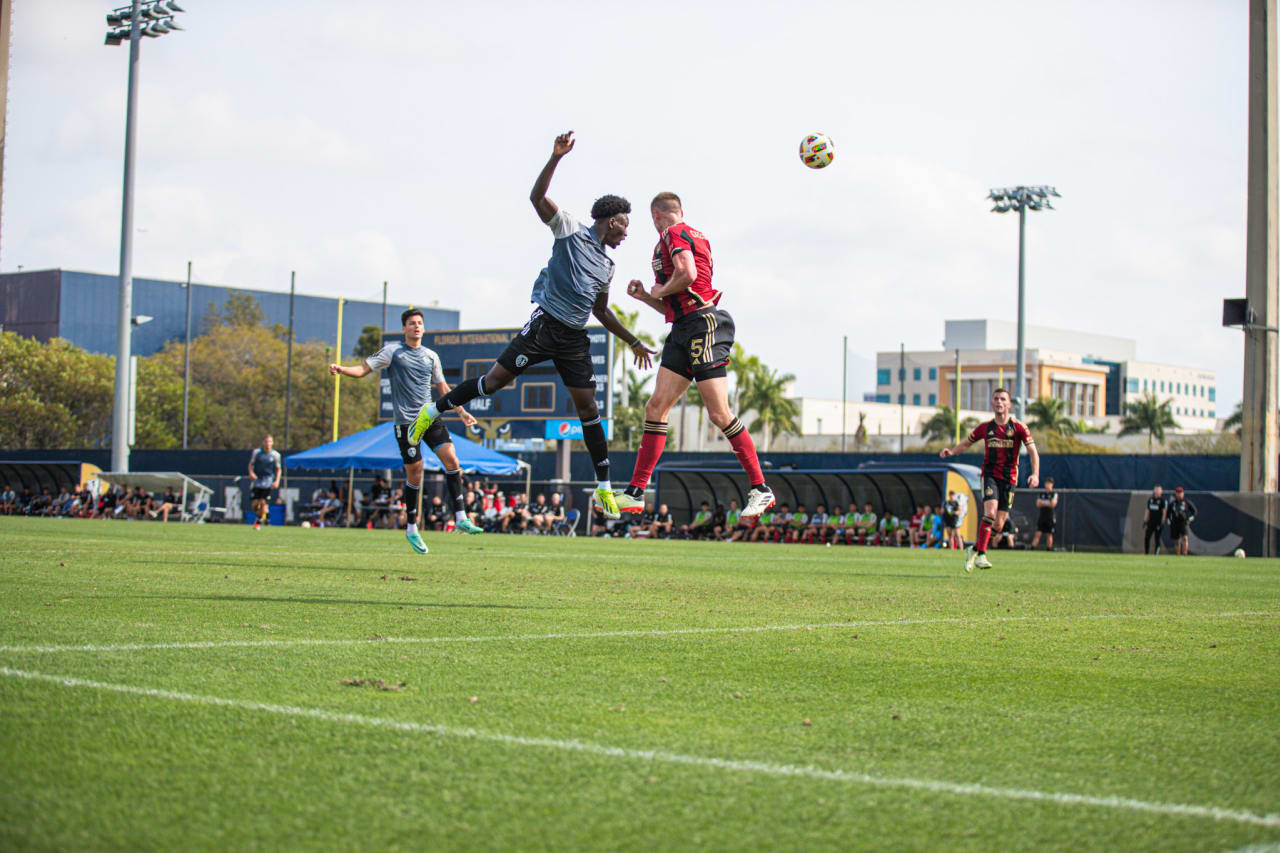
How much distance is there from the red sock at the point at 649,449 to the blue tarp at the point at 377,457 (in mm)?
20517

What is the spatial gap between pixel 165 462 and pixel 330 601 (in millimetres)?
49001

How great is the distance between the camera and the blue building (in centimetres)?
8994

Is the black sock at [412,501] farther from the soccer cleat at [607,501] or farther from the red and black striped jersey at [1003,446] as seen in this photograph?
the red and black striped jersey at [1003,446]

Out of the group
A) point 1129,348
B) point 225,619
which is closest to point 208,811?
point 225,619

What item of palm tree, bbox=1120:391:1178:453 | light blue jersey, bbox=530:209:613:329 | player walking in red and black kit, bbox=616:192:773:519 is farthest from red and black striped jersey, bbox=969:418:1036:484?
palm tree, bbox=1120:391:1178:453

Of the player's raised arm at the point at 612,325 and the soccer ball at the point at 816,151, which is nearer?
the player's raised arm at the point at 612,325

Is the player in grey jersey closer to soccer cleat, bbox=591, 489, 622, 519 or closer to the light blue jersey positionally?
soccer cleat, bbox=591, 489, 622, 519

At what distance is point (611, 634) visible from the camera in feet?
21.0

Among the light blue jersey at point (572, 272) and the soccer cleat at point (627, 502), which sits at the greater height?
the light blue jersey at point (572, 272)

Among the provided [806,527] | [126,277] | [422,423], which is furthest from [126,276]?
[422,423]

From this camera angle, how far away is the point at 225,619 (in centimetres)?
658

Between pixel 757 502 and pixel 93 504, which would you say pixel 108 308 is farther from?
pixel 757 502

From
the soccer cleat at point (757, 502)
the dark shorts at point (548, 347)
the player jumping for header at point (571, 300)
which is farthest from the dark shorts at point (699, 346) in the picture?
the soccer cleat at point (757, 502)

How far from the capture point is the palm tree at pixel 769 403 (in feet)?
307
